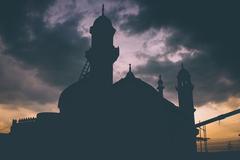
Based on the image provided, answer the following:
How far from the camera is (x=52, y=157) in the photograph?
813 inches

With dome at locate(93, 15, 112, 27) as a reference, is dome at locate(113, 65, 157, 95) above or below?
below

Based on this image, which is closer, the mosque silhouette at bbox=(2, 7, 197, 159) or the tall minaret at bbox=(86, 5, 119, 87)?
the mosque silhouette at bbox=(2, 7, 197, 159)

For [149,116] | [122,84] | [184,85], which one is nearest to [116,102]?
[122,84]

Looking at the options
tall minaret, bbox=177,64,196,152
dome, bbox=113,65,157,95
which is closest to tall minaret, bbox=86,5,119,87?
dome, bbox=113,65,157,95

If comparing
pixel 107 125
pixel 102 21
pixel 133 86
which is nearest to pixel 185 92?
pixel 133 86

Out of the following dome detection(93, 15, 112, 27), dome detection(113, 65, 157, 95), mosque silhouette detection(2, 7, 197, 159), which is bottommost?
mosque silhouette detection(2, 7, 197, 159)

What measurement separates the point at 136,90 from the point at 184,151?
7136mm

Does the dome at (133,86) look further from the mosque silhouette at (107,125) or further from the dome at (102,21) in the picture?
the dome at (102,21)

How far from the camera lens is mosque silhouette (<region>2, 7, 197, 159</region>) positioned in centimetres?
1986

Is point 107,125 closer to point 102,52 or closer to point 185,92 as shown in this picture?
point 102,52

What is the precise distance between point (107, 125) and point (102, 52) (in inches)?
265

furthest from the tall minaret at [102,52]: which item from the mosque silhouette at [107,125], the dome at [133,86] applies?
the dome at [133,86]

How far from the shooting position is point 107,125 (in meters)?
19.9

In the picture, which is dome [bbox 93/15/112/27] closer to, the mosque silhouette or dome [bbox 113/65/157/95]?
the mosque silhouette
